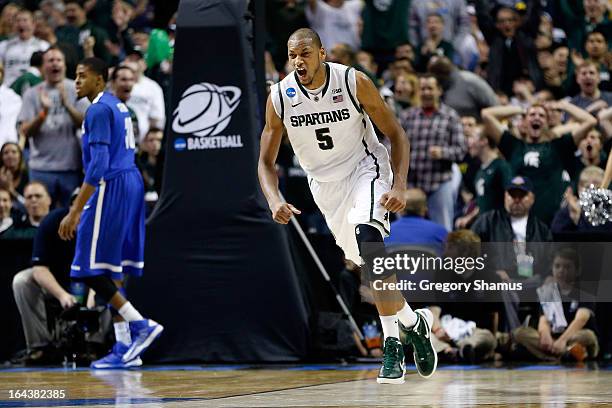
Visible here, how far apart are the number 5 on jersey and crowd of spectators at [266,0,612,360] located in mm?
2825

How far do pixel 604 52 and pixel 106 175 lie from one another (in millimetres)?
6777

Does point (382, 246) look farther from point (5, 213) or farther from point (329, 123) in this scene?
point (5, 213)

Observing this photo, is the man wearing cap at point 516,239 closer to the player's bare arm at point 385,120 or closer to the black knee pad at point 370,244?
the black knee pad at point 370,244

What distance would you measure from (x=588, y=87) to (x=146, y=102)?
5.13 metres

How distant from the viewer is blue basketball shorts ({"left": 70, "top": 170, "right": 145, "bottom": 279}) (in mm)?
9414

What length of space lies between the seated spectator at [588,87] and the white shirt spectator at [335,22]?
3161 mm

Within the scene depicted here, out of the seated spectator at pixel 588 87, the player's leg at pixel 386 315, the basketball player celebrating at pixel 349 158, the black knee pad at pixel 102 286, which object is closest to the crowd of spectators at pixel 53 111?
the black knee pad at pixel 102 286

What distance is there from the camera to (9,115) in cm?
1283

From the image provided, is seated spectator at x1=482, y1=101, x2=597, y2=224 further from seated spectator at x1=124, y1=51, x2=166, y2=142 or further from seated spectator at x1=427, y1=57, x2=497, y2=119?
seated spectator at x1=124, y1=51, x2=166, y2=142

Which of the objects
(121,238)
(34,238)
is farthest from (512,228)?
(34,238)

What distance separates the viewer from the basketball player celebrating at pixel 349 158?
280 inches

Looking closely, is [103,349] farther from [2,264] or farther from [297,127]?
[297,127]

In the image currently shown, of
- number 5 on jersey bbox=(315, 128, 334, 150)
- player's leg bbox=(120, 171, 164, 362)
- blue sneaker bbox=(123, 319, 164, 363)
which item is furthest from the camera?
player's leg bbox=(120, 171, 164, 362)

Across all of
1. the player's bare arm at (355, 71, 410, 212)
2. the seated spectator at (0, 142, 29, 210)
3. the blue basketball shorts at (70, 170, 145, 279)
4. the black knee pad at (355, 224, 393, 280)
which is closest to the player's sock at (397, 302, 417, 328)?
the black knee pad at (355, 224, 393, 280)
